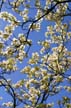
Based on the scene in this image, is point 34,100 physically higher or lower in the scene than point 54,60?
lower

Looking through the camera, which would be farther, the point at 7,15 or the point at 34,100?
the point at 34,100

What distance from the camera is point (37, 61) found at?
54.3ft

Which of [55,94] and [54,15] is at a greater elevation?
[54,15]

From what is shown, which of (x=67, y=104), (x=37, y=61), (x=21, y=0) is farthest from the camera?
(x=37, y=61)

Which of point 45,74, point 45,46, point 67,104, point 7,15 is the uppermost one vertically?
point 7,15

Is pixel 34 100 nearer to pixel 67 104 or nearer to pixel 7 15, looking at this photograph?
pixel 7 15

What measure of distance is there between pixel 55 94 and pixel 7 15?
17.4 ft

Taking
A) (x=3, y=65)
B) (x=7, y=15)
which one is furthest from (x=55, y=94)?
(x=7, y=15)

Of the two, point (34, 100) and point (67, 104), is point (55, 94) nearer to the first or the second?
point (34, 100)

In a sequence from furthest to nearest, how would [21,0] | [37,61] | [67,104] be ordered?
[37,61], [21,0], [67,104]

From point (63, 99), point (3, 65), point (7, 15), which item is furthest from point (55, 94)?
point (63, 99)

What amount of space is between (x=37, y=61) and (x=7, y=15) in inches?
122

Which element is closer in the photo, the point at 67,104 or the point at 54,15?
the point at 67,104

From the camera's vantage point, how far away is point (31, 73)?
16.8 meters
